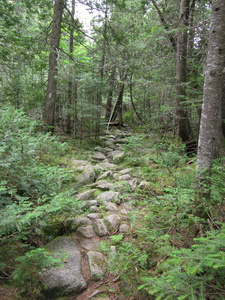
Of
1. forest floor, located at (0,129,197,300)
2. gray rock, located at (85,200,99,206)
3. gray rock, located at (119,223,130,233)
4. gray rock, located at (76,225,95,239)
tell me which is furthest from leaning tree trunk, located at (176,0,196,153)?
gray rock, located at (76,225,95,239)

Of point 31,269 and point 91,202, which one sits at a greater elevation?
point 31,269

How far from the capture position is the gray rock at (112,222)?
3973mm

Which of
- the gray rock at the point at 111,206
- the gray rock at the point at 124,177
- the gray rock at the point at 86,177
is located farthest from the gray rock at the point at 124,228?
the gray rock at the point at 86,177

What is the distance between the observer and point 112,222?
4062mm

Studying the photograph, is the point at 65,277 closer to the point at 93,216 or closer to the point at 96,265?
the point at 96,265

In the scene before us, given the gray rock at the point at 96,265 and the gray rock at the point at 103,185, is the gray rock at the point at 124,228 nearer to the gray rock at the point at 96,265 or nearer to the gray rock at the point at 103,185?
the gray rock at the point at 96,265

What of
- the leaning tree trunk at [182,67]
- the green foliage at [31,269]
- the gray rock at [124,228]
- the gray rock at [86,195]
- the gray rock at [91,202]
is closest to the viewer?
the green foliage at [31,269]

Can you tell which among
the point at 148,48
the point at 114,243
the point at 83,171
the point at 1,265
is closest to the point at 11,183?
the point at 1,265

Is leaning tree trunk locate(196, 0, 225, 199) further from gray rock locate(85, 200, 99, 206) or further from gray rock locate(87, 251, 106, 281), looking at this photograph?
gray rock locate(85, 200, 99, 206)

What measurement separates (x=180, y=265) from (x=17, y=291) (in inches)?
77.7

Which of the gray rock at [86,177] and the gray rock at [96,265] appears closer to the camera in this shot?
the gray rock at [96,265]

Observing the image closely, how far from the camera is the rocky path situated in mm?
2711

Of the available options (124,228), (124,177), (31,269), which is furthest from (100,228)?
(124,177)

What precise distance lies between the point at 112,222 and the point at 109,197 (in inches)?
43.1
